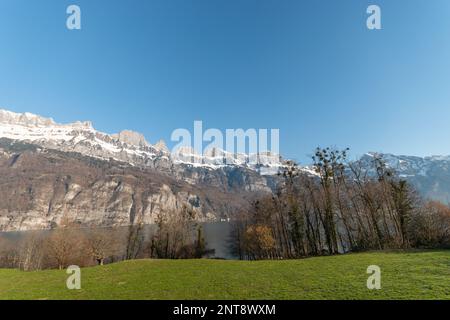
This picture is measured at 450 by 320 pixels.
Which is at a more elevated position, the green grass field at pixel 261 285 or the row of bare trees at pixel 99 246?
the green grass field at pixel 261 285

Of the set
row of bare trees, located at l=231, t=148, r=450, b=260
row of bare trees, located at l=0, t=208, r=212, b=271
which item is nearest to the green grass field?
row of bare trees, located at l=231, t=148, r=450, b=260

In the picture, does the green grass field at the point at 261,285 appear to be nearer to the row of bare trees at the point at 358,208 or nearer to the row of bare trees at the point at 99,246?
the row of bare trees at the point at 358,208

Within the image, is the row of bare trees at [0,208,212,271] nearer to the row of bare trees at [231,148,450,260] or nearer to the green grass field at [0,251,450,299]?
the row of bare trees at [231,148,450,260]

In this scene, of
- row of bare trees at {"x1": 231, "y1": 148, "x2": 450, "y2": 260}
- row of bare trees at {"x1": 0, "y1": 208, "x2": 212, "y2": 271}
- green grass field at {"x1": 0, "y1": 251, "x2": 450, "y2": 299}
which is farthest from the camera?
row of bare trees at {"x1": 0, "y1": 208, "x2": 212, "y2": 271}

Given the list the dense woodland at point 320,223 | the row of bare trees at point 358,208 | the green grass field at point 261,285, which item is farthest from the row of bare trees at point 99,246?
the green grass field at point 261,285

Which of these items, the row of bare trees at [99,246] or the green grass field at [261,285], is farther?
the row of bare trees at [99,246]

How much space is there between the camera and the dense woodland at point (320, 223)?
38.4 meters

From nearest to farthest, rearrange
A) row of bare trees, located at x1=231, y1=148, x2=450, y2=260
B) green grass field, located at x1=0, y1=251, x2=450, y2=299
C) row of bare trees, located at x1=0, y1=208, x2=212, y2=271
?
green grass field, located at x1=0, y1=251, x2=450, y2=299 → row of bare trees, located at x1=231, y1=148, x2=450, y2=260 → row of bare trees, located at x1=0, y1=208, x2=212, y2=271

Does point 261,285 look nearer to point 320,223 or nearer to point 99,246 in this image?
point 320,223

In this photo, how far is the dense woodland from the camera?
126ft
